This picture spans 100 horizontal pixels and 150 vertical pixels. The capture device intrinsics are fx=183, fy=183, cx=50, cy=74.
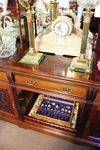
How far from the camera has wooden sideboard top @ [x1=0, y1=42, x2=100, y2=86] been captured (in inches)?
41.6

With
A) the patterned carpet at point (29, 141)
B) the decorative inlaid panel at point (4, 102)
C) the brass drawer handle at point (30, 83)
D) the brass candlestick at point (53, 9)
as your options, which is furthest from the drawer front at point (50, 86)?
the patterned carpet at point (29, 141)

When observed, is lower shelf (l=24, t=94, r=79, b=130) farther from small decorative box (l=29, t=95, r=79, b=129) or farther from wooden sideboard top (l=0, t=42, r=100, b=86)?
wooden sideboard top (l=0, t=42, r=100, b=86)

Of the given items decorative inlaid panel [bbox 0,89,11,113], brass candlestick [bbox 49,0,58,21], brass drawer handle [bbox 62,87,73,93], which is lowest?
decorative inlaid panel [bbox 0,89,11,113]

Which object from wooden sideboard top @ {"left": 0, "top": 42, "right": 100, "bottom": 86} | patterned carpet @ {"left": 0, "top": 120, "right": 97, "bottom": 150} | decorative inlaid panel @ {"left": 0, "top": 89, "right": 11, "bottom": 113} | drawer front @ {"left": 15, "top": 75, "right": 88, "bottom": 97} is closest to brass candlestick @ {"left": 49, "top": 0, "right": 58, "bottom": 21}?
wooden sideboard top @ {"left": 0, "top": 42, "right": 100, "bottom": 86}

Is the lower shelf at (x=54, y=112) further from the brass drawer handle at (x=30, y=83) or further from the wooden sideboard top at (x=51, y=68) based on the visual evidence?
the wooden sideboard top at (x=51, y=68)

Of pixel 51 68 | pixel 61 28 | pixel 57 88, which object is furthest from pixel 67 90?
pixel 61 28

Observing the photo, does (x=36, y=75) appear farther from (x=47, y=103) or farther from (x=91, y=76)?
(x=47, y=103)

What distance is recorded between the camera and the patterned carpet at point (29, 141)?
1542 mm

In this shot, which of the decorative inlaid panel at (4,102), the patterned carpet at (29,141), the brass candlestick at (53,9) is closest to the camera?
the brass candlestick at (53,9)

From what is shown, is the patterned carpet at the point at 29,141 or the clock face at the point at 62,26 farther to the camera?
the patterned carpet at the point at 29,141

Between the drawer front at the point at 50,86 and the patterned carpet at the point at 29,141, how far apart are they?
621 millimetres

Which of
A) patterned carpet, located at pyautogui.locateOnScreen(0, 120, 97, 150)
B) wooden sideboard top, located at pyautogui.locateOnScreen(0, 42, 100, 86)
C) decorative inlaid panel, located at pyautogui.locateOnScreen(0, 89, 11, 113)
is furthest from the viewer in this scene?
patterned carpet, located at pyautogui.locateOnScreen(0, 120, 97, 150)

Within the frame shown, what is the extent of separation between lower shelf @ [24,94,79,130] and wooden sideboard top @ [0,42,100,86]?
61 centimetres

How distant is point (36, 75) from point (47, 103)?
667 mm
